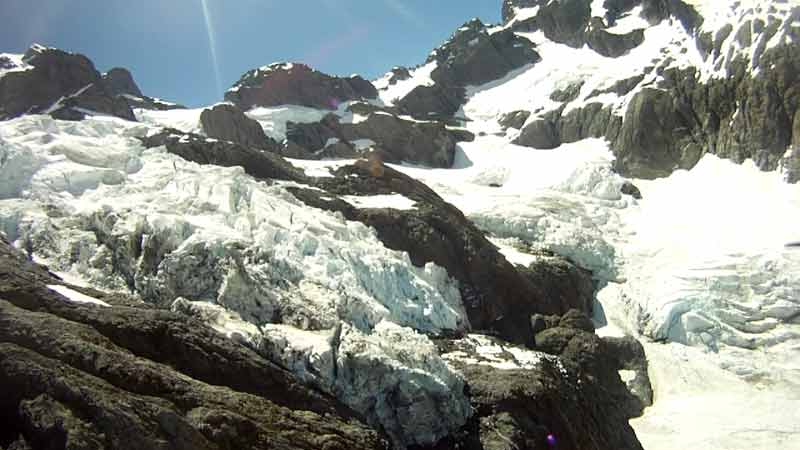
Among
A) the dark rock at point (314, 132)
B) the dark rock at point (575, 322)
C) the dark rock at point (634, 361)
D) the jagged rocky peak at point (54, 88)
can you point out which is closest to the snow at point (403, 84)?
the dark rock at point (314, 132)

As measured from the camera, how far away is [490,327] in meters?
32.2

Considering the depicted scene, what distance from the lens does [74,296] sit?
16.8 meters

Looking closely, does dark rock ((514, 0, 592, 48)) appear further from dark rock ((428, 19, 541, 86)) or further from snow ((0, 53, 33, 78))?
snow ((0, 53, 33, 78))

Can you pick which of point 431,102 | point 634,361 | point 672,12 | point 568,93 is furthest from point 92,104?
point 672,12

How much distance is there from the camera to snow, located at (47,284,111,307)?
16.3 meters

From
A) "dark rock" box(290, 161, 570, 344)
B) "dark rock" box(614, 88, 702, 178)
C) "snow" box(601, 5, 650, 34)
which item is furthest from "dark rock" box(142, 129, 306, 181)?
"snow" box(601, 5, 650, 34)

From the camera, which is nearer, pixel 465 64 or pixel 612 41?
pixel 612 41

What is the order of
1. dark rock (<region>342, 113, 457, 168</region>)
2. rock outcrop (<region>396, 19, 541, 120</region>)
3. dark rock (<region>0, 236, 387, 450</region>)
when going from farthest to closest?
rock outcrop (<region>396, 19, 541, 120</region>) → dark rock (<region>342, 113, 457, 168</region>) → dark rock (<region>0, 236, 387, 450</region>)

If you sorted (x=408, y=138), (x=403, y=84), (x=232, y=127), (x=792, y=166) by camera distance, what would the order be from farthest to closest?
(x=403, y=84)
(x=408, y=138)
(x=232, y=127)
(x=792, y=166)

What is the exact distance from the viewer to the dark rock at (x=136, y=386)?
36.4 feet

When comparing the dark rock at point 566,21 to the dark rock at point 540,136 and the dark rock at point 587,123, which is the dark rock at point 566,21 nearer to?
the dark rock at point 540,136

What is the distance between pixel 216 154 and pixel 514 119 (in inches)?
2069

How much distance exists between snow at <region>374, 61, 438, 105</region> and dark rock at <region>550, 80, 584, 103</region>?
23.7 metres

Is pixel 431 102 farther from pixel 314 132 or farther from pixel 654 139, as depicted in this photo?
pixel 654 139
